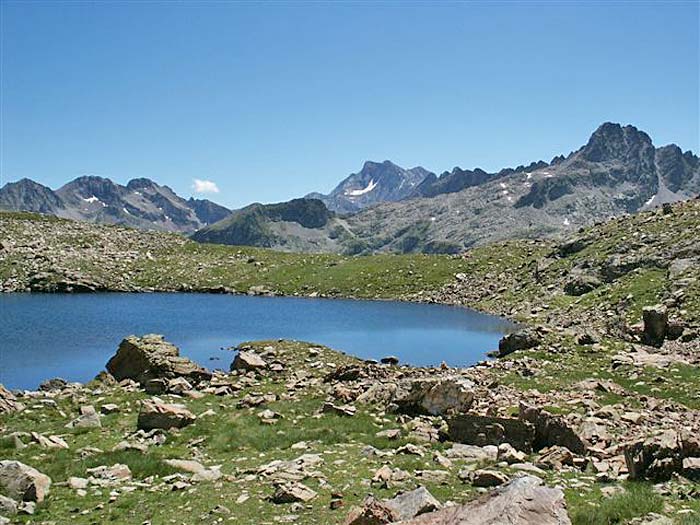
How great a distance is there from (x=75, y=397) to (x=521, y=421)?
64.9 ft

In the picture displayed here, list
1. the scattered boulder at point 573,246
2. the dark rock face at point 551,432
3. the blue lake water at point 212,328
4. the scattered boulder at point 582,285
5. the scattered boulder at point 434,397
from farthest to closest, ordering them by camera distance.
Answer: the scattered boulder at point 573,246
the scattered boulder at point 582,285
the blue lake water at point 212,328
the scattered boulder at point 434,397
the dark rock face at point 551,432

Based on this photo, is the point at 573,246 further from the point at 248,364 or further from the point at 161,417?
the point at 161,417

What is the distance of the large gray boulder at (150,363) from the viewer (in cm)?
3117

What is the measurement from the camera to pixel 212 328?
62344 mm

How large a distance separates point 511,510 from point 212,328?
181 ft

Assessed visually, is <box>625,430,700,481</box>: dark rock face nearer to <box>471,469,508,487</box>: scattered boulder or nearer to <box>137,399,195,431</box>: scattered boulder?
<box>471,469,508,487</box>: scattered boulder

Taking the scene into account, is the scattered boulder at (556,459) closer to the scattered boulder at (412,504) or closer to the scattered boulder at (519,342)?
the scattered boulder at (412,504)

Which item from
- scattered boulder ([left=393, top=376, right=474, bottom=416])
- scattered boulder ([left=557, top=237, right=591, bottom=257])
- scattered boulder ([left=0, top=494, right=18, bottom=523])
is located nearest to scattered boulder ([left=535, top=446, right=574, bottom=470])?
scattered boulder ([left=393, top=376, right=474, bottom=416])

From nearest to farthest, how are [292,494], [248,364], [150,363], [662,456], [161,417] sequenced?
[292,494] → [662,456] → [161,417] → [150,363] → [248,364]

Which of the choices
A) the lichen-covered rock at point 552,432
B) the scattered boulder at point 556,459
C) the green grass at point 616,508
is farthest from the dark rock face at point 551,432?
the green grass at point 616,508

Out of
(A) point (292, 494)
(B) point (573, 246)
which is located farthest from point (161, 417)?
(B) point (573, 246)

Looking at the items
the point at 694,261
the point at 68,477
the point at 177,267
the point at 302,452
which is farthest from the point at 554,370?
the point at 177,267

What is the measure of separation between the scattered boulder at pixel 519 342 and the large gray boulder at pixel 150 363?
22.9 metres

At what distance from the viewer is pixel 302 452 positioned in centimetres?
1934
